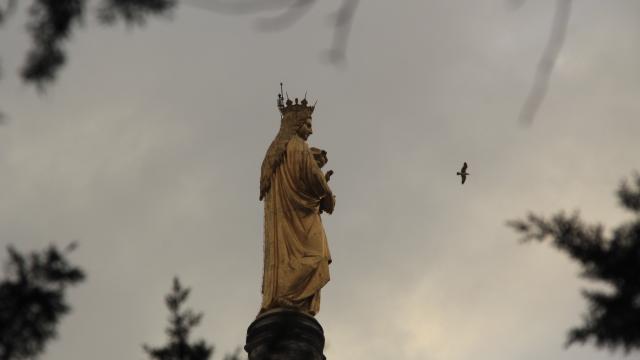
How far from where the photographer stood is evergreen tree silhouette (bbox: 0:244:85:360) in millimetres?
5664

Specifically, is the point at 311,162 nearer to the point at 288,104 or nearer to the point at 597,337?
the point at 288,104

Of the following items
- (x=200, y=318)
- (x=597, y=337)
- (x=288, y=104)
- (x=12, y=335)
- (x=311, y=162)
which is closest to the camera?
(x=597, y=337)

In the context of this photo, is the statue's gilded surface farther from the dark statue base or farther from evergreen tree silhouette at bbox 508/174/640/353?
evergreen tree silhouette at bbox 508/174/640/353

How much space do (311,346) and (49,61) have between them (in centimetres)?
889

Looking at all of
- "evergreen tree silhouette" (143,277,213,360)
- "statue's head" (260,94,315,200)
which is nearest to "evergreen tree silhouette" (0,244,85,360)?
"evergreen tree silhouette" (143,277,213,360)

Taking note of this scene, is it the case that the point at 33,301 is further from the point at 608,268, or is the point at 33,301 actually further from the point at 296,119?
the point at 296,119

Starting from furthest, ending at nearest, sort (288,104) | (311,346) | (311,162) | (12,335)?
(288,104) < (311,162) < (311,346) < (12,335)

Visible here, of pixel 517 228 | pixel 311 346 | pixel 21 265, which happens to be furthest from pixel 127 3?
pixel 311 346

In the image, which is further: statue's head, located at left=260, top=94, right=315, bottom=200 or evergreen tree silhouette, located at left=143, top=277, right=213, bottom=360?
statue's head, located at left=260, top=94, right=315, bottom=200

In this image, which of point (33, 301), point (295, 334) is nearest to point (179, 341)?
point (33, 301)

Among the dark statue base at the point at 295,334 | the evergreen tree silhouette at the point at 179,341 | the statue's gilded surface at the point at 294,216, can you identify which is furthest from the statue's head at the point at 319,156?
the evergreen tree silhouette at the point at 179,341

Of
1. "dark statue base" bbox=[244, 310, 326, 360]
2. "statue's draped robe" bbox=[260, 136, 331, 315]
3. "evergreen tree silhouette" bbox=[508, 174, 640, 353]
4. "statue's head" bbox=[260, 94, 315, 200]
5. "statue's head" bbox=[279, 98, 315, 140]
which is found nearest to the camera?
"evergreen tree silhouette" bbox=[508, 174, 640, 353]

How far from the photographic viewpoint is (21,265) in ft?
18.6

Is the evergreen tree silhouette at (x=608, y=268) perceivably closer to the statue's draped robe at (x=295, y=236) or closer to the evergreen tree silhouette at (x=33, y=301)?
the evergreen tree silhouette at (x=33, y=301)
